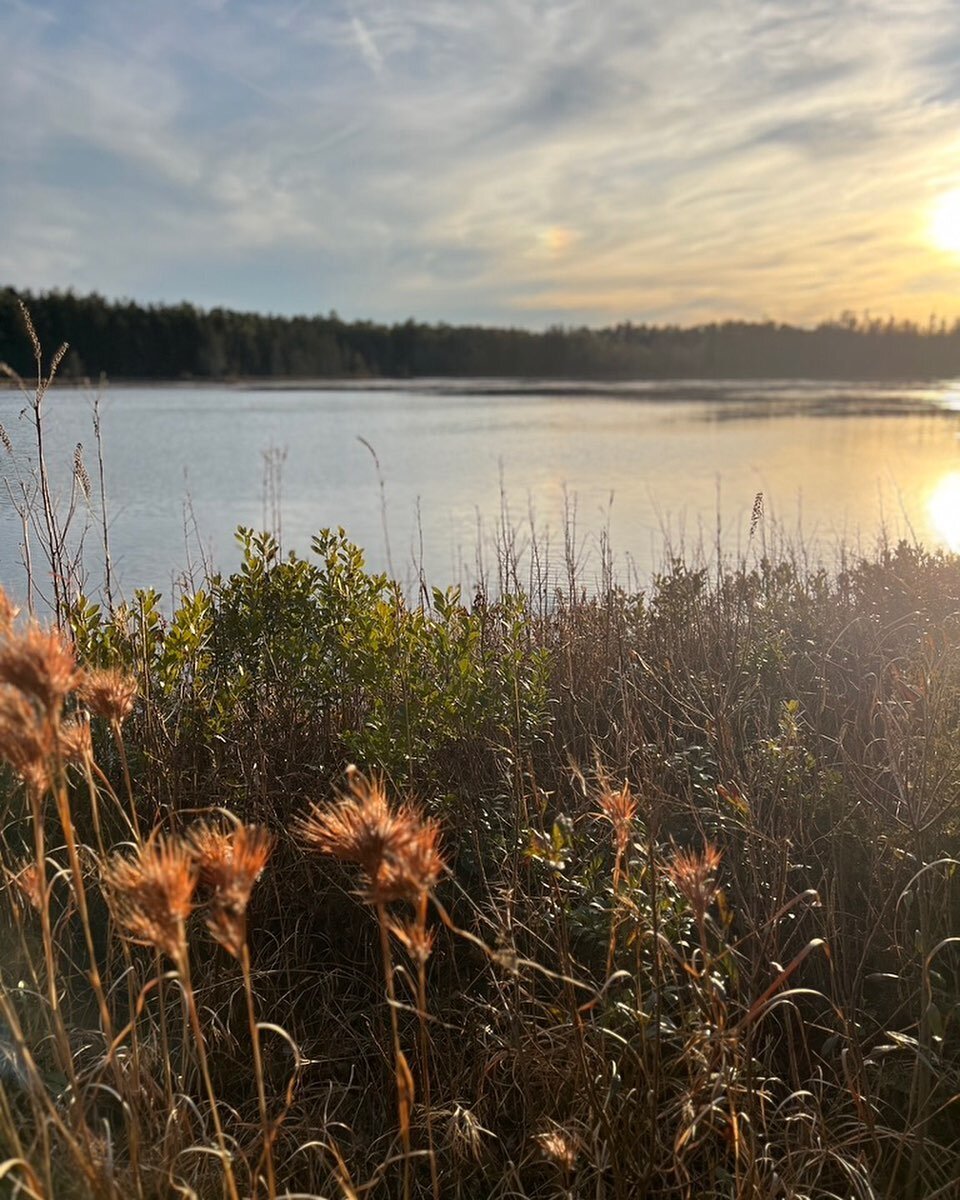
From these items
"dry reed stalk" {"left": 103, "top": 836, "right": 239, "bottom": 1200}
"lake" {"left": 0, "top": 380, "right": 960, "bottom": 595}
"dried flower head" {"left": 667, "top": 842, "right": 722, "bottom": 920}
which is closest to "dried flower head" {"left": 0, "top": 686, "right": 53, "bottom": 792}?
"dry reed stalk" {"left": 103, "top": 836, "right": 239, "bottom": 1200}

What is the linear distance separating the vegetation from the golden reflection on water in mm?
7108

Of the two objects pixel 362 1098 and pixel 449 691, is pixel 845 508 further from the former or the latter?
pixel 362 1098

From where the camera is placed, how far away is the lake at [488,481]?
8180 mm

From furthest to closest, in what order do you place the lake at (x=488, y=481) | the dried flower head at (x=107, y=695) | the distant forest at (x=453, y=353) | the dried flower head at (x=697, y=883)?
the distant forest at (x=453, y=353)
the lake at (x=488, y=481)
the dried flower head at (x=107, y=695)
the dried flower head at (x=697, y=883)

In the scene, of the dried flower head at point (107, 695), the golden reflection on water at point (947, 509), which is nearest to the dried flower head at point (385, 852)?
the dried flower head at point (107, 695)

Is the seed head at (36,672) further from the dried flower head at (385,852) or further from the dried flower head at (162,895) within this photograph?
the dried flower head at (385,852)

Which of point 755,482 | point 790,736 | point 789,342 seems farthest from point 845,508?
point 789,342

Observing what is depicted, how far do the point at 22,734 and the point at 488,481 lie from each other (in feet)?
48.6

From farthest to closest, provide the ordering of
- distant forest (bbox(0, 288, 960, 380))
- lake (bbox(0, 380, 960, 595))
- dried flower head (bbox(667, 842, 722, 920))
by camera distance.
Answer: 1. distant forest (bbox(0, 288, 960, 380))
2. lake (bbox(0, 380, 960, 595))
3. dried flower head (bbox(667, 842, 722, 920))

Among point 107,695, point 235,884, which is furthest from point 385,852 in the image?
point 107,695

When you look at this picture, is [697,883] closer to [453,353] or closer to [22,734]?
[22,734]

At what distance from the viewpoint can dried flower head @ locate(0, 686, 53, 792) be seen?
A: 115 centimetres

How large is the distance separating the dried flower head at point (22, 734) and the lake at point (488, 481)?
2657 millimetres

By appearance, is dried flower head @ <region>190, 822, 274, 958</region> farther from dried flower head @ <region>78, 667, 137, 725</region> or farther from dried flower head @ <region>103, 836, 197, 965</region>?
dried flower head @ <region>78, 667, 137, 725</region>
